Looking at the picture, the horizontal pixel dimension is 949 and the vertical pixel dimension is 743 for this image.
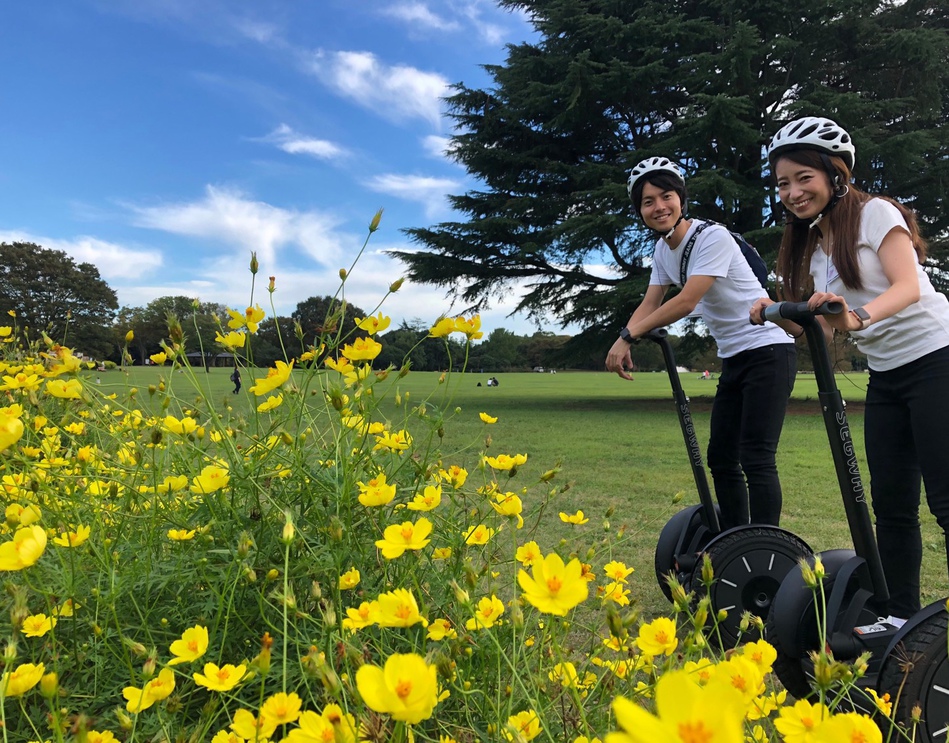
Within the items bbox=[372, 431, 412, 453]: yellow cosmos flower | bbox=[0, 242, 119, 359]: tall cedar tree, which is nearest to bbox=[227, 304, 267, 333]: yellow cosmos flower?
bbox=[372, 431, 412, 453]: yellow cosmos flower

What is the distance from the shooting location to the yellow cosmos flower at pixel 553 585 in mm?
680

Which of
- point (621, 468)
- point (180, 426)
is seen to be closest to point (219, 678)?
point (180, 426)

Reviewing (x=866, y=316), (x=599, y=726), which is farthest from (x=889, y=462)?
(x=599, y=726)

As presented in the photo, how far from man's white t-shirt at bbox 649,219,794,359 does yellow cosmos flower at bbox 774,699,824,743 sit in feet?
5.61

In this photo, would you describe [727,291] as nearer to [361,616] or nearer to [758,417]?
[758,417]

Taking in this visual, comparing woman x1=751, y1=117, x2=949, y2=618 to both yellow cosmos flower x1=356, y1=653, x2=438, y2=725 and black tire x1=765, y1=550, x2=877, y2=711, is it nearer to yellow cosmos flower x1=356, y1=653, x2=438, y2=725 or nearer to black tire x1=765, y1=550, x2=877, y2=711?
black tire x1=765, y1=550, x2=877, y2=711

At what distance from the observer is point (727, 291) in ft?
7.52

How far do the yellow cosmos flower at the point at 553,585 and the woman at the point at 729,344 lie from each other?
158 cm

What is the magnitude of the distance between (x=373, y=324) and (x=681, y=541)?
1.65m

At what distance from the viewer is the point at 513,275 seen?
48.8 feet

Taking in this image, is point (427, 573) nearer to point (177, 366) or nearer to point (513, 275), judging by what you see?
point (177, 366)

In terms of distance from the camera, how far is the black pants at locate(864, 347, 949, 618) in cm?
160

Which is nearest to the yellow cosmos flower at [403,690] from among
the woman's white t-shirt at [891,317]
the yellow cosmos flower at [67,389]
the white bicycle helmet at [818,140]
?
the yellow cosmos flower at [67,389]

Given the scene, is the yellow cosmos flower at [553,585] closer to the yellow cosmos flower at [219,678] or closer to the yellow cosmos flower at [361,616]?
the yellow cosmos flower at [361,616]
